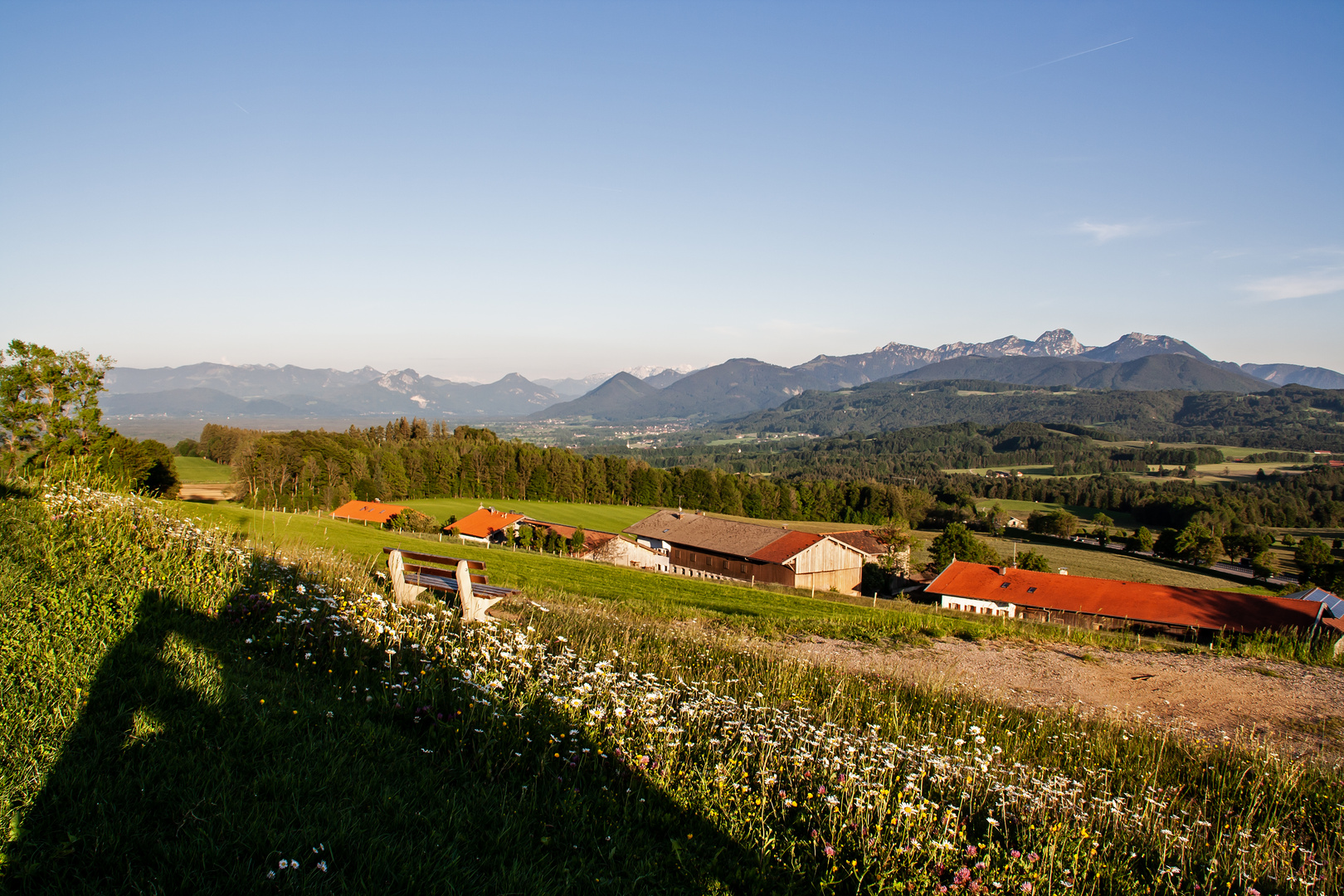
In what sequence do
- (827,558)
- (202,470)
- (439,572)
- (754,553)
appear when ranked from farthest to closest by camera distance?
1. (202,470)
2. (754,553)
3. (827,558)
4. (439,572)

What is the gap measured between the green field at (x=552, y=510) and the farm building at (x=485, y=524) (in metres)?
6.97

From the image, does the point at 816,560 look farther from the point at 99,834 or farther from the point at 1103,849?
the point at 99,834

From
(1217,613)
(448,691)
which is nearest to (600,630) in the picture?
(448,691)

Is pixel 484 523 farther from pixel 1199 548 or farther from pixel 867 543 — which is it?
pixel 1199 548

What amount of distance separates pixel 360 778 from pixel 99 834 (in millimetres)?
1151

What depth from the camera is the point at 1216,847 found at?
4.38 m

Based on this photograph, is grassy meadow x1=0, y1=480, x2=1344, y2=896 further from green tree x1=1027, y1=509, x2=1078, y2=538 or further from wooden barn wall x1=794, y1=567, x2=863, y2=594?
green tree x1=1027, y1=509, x2=1078, y2=538

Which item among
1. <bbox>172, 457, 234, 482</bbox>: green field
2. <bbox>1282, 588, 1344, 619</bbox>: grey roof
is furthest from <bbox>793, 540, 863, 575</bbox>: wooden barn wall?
<bbox>172, 457, 234, 482</bbox>: green field

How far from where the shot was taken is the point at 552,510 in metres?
80.1

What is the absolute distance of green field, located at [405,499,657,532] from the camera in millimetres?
70312

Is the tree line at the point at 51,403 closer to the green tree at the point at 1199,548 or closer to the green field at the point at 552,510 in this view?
the green field at the point at 552,510

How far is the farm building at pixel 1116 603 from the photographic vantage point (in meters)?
27.2

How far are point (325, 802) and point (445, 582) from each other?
663 cm

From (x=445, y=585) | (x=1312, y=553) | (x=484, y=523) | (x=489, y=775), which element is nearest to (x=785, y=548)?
(x=484, y=523)
